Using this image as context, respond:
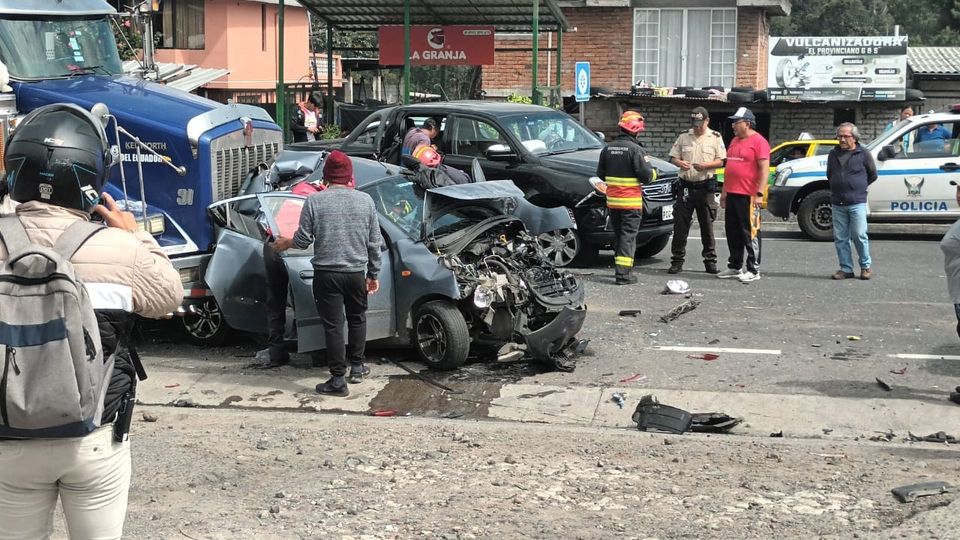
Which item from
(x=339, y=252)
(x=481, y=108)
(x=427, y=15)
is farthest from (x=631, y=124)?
(x=427, y=15)

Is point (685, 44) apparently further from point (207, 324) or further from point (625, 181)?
point (207, 324)

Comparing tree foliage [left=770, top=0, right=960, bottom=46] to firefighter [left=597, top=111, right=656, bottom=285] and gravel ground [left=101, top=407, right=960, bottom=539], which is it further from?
gravel ground [left=101, top=407, right=960, bottom=539]

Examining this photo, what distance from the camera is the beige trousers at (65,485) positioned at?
3.40m

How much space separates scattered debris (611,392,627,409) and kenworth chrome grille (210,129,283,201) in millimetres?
3824

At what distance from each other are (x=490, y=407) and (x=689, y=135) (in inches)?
237

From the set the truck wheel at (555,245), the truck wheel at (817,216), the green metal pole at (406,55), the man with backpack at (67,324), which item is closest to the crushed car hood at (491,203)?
the truck wheel at (555,245)

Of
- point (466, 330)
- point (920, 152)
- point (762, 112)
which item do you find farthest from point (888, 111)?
point (466, 330)

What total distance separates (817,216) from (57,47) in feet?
33.7

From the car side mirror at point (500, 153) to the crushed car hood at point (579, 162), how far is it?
35 cm

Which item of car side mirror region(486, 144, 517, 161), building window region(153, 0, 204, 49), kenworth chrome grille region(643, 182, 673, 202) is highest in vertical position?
building window region(153, 0, 204, 49)

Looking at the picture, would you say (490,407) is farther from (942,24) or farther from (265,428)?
(942,24)

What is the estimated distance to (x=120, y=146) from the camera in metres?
9.45

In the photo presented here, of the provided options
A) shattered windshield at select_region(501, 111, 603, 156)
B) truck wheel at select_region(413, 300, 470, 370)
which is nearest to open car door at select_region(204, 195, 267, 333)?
truck wheel at select_region(413, 300, 470, 370)

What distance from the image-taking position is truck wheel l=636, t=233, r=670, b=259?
14.0 m
